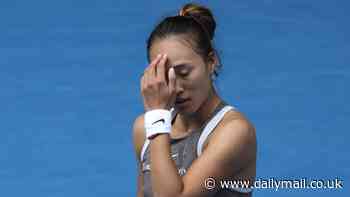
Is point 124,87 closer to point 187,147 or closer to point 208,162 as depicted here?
point 187,147

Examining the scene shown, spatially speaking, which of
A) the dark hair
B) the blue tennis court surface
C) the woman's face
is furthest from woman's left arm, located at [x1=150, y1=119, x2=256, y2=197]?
the blue tennis court surface

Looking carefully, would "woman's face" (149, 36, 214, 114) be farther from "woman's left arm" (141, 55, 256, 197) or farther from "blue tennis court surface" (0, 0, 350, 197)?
"blue tennis court surface" (0, 0, 350, 197)

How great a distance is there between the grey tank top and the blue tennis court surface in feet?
7.07

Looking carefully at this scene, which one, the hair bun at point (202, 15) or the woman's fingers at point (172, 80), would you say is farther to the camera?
the hair bun at point (202, 15)

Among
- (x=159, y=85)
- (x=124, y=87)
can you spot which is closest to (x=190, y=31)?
(x=159, y=85)

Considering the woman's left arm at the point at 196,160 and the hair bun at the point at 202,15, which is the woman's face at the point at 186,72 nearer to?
the woman's left arm at the point at 196,160

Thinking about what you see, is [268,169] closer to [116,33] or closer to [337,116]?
[337,116]

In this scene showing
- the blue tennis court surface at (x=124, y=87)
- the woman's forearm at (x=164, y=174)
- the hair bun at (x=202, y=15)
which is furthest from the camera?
the blue tennis court surface at (x=124, y=87)

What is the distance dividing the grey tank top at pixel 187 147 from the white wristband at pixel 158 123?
0.10 metres

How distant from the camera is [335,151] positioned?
17.1ft

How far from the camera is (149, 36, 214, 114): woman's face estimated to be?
243 centimetres

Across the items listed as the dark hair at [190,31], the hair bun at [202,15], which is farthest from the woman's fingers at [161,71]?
the hair bun at [202,15]

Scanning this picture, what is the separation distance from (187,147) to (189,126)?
97 mm

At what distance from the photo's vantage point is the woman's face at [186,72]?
243 cm
